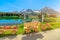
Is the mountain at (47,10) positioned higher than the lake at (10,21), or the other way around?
the mountain at (47,10)

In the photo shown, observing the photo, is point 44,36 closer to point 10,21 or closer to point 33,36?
point 33,36

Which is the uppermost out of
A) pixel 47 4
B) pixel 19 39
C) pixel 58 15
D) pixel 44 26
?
pixel 47 4

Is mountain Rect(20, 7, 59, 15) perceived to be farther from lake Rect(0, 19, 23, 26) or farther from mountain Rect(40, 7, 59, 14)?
lake Rect(0, 19, 23, 26)

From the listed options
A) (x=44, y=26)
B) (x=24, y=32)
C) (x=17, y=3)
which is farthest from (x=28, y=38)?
(x=17, y=3)

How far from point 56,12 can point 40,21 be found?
202mm

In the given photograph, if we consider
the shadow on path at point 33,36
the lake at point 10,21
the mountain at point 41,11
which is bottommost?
the shadow on path at point 33,36

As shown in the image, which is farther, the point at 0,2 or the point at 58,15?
the point at 58,15

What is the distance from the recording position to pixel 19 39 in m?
1.40

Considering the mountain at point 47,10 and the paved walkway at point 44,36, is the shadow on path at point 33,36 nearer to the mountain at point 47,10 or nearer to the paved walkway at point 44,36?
the paved walkway at point 44,36

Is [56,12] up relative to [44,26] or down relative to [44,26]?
up

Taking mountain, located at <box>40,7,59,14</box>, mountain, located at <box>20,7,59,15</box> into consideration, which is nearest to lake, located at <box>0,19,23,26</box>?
mountain, located at <box>20,7,59,15</box>

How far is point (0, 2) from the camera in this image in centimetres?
138

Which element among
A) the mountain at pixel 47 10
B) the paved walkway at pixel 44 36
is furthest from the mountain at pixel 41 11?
the paved walkway at pixel 44 36

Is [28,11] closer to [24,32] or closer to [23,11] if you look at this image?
[23,11]
